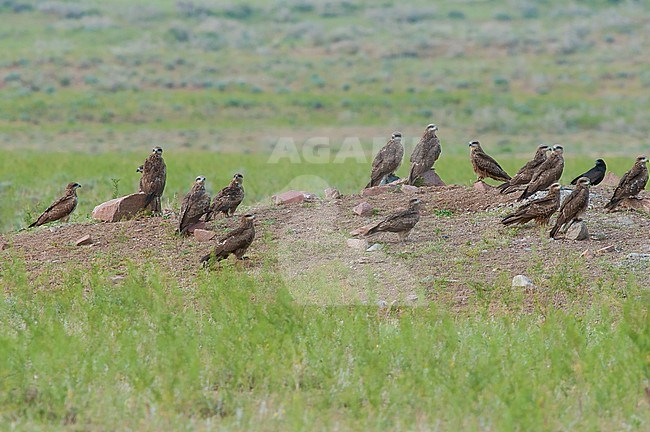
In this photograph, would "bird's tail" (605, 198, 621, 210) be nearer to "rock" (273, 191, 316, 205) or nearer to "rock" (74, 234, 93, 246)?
"rock" (273, 191, 316, 205)

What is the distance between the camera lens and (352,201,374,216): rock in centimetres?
1359

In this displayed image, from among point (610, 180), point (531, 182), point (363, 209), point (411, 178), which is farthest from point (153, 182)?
point (610, 180)

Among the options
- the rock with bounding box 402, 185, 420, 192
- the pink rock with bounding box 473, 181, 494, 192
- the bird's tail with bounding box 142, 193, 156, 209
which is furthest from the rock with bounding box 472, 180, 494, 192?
the bird's tail with bounding box 142, 193, 156, 209

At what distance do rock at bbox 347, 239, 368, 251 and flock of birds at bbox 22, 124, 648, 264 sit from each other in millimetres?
264

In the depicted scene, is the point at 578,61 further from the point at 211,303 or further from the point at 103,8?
the point at 211,303

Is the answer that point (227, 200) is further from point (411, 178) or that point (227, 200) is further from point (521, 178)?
point (521, 178)

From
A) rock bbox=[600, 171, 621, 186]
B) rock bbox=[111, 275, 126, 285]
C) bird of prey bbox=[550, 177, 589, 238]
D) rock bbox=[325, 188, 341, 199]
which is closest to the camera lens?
rock bbox=[111, 275, 126, 285]

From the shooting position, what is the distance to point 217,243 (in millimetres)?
12102

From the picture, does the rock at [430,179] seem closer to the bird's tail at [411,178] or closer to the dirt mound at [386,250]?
the bird's tail at [411,178]

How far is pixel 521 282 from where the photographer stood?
10633 millimetres

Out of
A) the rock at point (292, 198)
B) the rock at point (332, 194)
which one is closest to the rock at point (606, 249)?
the rock at point (332, 194)

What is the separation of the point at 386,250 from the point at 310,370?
421 centimetres

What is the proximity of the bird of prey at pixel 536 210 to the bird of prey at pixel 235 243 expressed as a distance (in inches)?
121

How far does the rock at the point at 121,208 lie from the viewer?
14.0 m
